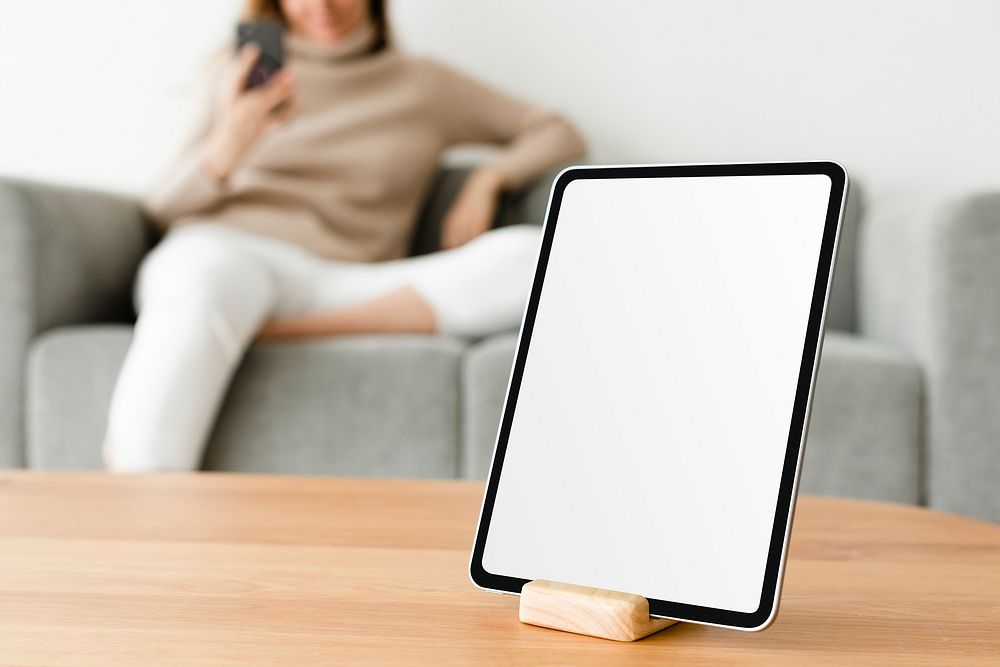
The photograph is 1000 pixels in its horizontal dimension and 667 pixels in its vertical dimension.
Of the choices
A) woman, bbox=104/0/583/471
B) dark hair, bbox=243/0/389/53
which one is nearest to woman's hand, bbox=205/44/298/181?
woman, bbox=104/0/583/471

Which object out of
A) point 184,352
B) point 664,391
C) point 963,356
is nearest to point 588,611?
point 664,391

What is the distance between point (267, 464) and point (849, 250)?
1174mm

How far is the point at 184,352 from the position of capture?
128 centimetres

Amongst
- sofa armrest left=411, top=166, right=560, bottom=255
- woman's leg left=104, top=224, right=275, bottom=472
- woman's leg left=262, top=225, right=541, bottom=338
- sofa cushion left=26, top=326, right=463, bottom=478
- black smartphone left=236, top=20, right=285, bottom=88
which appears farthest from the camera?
sofa armrest left=411, top=166, right=560, bottom=255

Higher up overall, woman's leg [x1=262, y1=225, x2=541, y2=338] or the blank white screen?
the blank white screen

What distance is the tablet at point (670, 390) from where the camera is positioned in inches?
13.3

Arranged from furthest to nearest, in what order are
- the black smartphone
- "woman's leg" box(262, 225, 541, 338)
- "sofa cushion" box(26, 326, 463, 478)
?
the black smartphone → "woman's leg" box(262, 225, 541, 338) → "sofa cushion" box(26, 326, 463, 478)

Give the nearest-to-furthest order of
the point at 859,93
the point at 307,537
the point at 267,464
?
the point at 307,537 → the point at 267,464 → the point at 859,93

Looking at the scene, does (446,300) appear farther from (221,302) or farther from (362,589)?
(362,589)

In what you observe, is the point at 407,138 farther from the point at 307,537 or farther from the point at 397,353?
the point at 307,537

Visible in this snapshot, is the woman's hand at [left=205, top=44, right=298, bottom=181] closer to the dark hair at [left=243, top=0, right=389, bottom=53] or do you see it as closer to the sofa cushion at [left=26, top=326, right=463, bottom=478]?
the dark hair at [left=243, top=0, right=389, bottom=53]

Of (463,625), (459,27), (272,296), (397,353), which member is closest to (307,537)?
(463,625)

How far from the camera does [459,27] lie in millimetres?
2297

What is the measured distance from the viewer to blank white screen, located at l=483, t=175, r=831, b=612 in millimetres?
343
